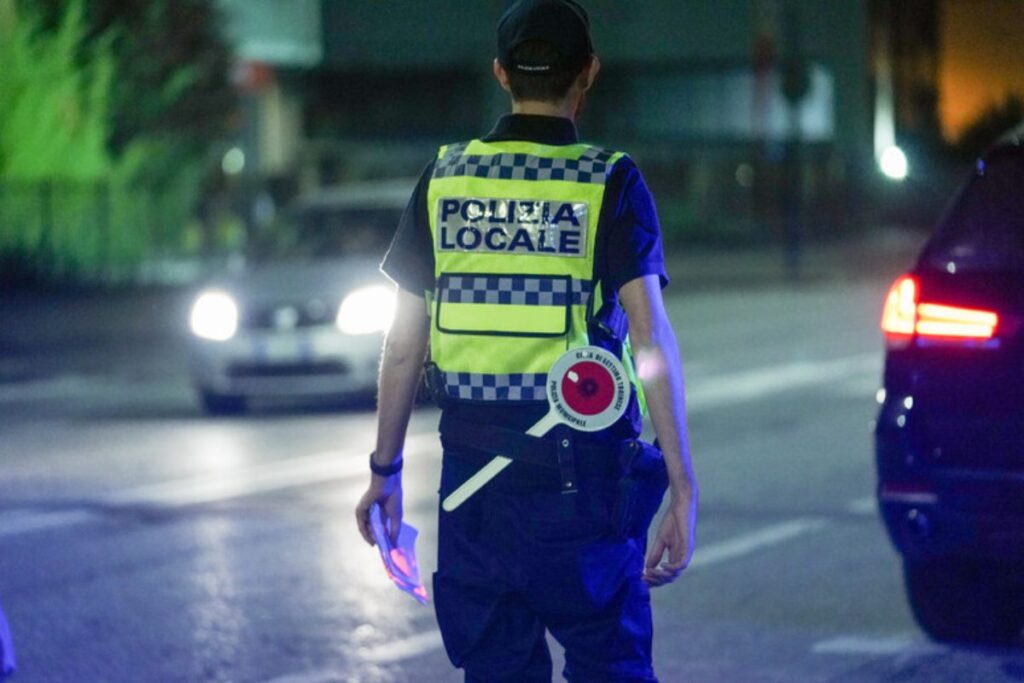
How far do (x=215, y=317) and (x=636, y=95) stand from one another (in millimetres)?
42713

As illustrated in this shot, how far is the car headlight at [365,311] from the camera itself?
14492 mm

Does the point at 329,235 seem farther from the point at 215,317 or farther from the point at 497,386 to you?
the point at 497,386

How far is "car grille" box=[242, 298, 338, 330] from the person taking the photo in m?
14.5

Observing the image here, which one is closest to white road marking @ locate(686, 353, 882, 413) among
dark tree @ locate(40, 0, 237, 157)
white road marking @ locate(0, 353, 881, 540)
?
white road marking @ locate(0, 353, 881, 540)

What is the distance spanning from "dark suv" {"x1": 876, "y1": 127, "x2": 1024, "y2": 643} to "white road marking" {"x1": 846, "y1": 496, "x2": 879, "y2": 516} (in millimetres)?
3337

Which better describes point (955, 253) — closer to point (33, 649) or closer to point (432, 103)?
point (33, 649)

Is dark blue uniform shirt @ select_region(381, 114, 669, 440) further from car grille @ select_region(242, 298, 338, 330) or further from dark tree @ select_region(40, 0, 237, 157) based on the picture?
dark tree @ select_region(40, 0, 237, 157)

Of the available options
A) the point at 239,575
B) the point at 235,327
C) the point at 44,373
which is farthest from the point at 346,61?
the point at 239,575

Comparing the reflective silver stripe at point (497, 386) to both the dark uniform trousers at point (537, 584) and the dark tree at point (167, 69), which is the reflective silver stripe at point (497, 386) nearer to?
the dark uniform trousers at point (537, 584)

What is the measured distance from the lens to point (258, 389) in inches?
573

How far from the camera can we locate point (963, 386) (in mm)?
6461

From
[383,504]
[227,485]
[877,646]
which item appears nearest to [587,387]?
[383,504]

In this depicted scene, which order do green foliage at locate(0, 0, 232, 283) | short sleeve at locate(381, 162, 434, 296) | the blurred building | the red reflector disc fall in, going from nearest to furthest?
the red reflector disc, short sleeve at locate(381, 162, 434, 296), green foliage at locate(0, 0, 232, 283), the blurred building

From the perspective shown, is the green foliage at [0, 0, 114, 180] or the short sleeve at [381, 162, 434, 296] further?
the green foliage at [0, 0, 114, 180]
